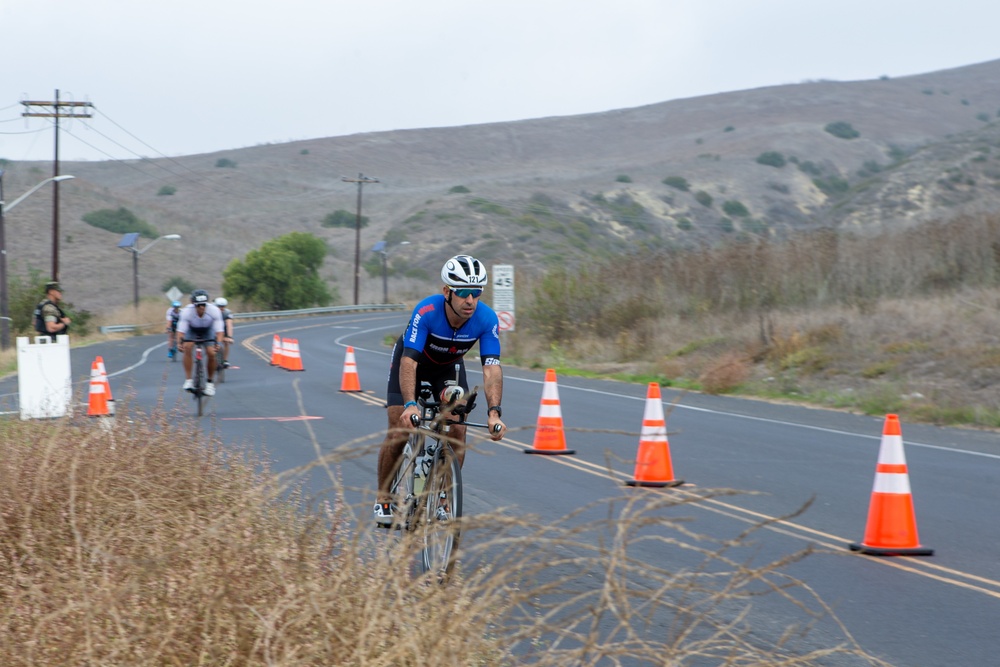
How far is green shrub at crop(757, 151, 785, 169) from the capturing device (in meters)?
114

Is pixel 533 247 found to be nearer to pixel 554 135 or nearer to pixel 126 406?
pixel 554 135

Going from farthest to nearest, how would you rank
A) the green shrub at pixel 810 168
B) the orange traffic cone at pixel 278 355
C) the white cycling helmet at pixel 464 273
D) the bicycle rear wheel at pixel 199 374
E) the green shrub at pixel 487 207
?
the green shrub at pixel 810 168 → the green shrub at pixel 487 207 → the orange traffic cone at pixel 278 355 → the bicycle rear wheel at pixel 199 374 → the white cycling helmet at pixel 464 273

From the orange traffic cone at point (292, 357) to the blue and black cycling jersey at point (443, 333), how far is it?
73.3 ft

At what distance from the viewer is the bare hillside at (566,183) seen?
3575 inches

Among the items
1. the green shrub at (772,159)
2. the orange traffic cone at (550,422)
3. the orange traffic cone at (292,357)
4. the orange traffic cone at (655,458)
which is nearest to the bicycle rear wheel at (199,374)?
the orange traffic cone at (550,422)

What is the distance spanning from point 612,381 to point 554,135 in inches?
5610

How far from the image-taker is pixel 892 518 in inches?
332

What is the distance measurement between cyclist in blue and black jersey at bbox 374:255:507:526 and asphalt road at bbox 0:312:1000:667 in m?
0.62

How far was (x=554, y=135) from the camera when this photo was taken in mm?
165500

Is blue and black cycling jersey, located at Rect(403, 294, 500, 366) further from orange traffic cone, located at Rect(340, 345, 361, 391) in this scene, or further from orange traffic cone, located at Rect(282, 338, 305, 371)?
orange traffic cone, located at Rect(282, 338, 305, 371)

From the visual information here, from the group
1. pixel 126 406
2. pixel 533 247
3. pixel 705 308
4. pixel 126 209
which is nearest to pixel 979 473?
pixel 126 406

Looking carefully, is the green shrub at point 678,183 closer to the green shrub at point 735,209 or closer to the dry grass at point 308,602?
the green shrub at point 735,209

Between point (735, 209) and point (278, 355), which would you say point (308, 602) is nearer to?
point (278, 355)

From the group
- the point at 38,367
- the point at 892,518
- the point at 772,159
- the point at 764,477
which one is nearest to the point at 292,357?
the point at 38,367
